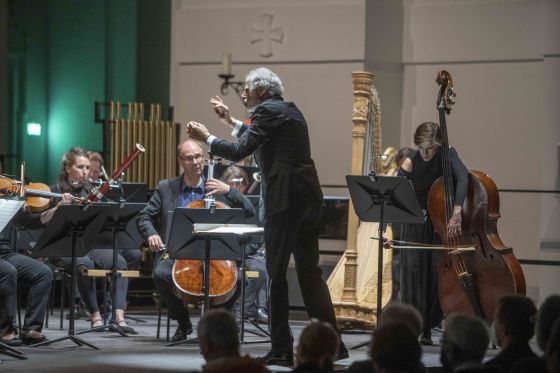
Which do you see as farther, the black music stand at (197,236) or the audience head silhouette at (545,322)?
the black music stand at (197,236)

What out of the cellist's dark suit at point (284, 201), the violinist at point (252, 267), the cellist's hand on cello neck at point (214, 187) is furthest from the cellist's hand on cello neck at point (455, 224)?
the violinist at point (252, 267)

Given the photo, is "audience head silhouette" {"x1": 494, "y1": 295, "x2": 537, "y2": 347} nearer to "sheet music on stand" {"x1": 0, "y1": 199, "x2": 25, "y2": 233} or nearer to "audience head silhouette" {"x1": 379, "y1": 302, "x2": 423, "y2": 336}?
"audience head silhouette" {"x1": 379, "y1": 302, "x2": 423, "y2": 336}

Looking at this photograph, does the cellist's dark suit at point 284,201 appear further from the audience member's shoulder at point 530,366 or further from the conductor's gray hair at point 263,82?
the audience member's shoulder at point 530,366

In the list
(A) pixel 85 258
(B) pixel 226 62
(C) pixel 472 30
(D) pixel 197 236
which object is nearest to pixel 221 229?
(D) pixel 197 236

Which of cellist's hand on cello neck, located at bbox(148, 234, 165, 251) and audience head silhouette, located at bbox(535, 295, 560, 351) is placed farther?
cellist's hand on cello neck, located at bbox(148, 234, 165, 251)

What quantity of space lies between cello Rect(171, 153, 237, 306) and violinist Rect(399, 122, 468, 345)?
112 centimetres

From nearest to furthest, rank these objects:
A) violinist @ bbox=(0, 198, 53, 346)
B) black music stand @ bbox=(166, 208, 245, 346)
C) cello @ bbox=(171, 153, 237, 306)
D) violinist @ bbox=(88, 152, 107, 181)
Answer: black music stand @ bbox=(166, 208, 245, 346)
violinist @ bbox=(0, 198, 53, 346)
cello @ bbox=(171, 153, 237, 306)
violinist @ bbox=(88, 152, 107, 181)

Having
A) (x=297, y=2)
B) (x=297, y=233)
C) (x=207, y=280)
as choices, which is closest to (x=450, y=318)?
(x=297, y=233)

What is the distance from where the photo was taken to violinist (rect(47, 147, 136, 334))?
23.9ft

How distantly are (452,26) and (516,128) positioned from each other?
102 cm

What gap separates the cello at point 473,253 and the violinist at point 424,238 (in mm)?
241

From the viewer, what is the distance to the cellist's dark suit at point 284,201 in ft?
17.6

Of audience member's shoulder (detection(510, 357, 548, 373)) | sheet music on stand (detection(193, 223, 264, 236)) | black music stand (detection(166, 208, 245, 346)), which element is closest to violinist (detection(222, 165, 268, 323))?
black music stand (detection(166, 208, 245, 346))

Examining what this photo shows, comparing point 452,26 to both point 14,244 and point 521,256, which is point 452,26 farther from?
point 14,244
